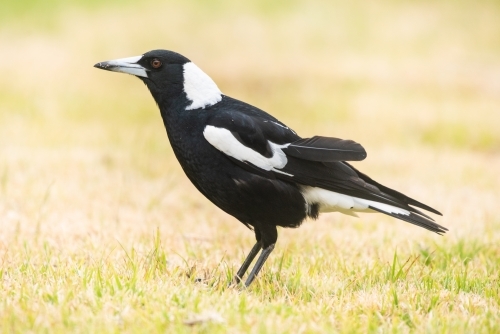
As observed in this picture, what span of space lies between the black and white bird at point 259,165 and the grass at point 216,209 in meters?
0.29

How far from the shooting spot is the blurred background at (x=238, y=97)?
5.48 meters

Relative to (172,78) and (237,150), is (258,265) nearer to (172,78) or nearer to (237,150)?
(237,150)

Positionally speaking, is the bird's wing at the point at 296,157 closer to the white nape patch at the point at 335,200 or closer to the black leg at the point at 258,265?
the white nape patch at the point at 335,200

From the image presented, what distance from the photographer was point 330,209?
3814 millimetres

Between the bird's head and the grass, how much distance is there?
2.58 feet

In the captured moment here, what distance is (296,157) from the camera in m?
3.70

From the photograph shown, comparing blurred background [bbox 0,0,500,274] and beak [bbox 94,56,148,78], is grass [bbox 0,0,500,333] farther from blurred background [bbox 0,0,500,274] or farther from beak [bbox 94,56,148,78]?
beak [bbox 94,56,148,78]

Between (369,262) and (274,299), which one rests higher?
(369,262)

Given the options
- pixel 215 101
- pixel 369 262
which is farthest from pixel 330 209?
pixel 215 101

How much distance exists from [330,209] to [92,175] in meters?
3.09

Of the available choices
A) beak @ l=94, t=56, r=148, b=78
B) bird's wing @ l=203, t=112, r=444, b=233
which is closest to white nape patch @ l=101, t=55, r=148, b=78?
beak @ l=94, t=56, r=148, b=78

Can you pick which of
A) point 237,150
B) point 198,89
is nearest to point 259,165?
point 237,150

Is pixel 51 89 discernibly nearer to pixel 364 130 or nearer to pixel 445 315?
pixel 364 130

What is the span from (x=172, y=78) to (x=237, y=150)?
0.61 m
